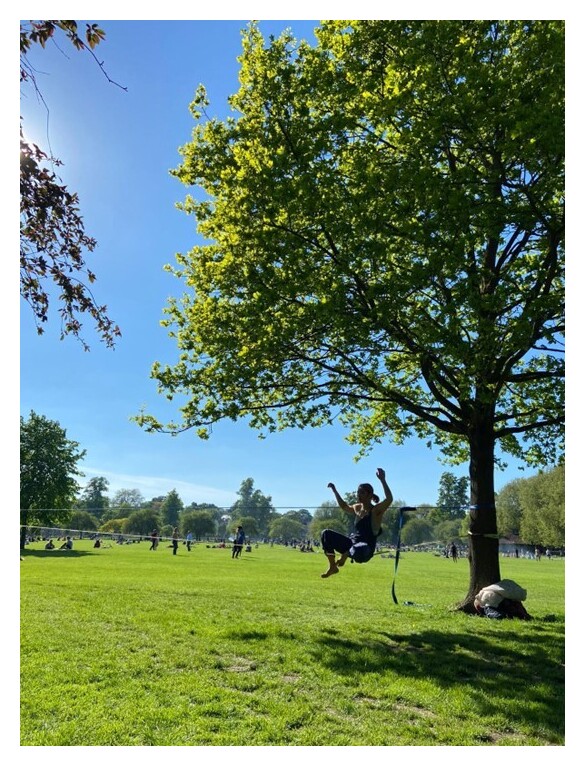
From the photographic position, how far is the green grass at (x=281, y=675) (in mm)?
5195

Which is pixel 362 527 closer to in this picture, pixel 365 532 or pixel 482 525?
pixel 365 532

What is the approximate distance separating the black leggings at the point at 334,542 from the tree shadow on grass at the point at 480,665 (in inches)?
54.6

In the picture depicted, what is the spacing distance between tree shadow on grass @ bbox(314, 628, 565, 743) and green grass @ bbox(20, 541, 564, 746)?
0.09ft

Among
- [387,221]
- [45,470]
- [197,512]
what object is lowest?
[197,512]

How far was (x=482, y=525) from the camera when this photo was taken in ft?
39.6

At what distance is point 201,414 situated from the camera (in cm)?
1302

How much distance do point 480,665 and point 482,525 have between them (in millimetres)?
4747

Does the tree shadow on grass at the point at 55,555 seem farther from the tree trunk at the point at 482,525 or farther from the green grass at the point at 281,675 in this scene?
the tree trunk at the point at 482,525

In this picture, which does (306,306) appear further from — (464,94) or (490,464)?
(490,464)

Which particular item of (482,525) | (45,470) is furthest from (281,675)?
(45,470)

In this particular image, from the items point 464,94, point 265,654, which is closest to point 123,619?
point 265,654

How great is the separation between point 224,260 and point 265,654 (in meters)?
8.05

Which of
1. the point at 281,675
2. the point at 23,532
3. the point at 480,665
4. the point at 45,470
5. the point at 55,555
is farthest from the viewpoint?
the point at 45,470

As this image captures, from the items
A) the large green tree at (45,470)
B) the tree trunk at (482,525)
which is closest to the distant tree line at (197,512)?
the large green tree at (45,470)
